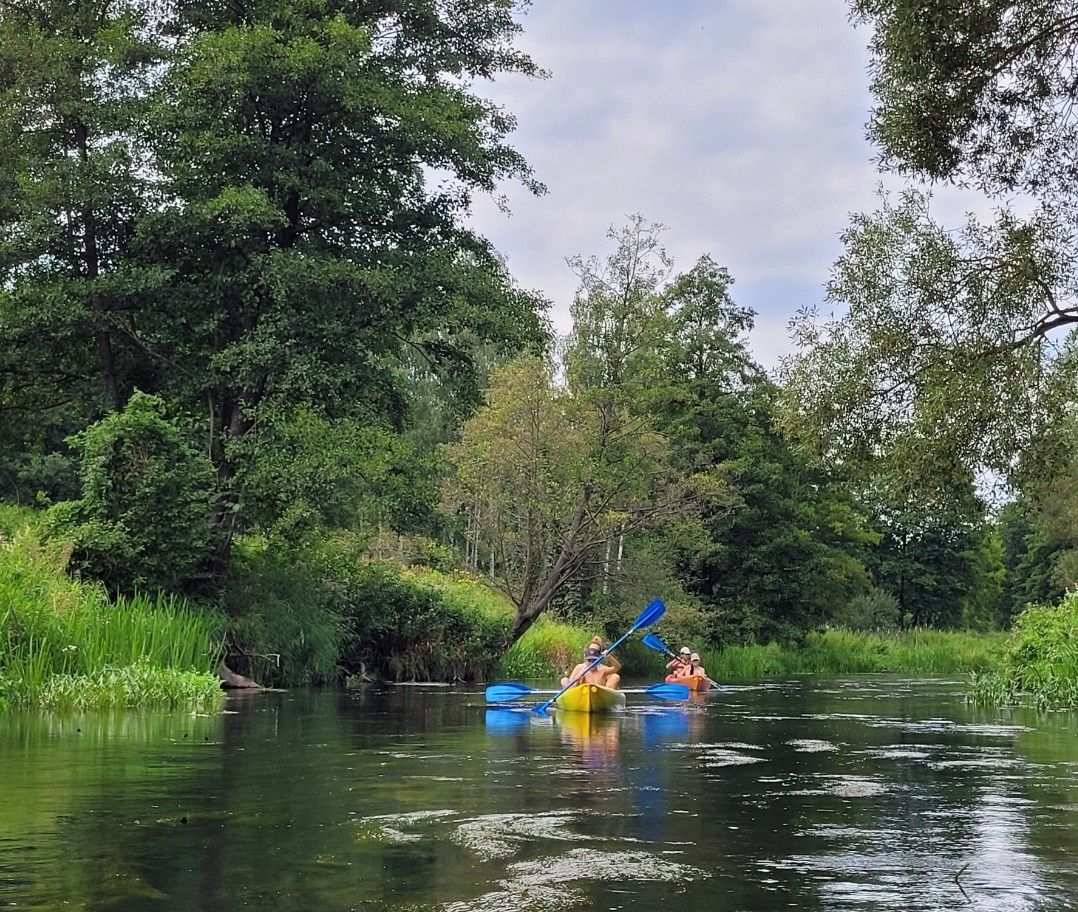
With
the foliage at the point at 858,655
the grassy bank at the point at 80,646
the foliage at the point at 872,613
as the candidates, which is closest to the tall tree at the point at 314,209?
the grassy bank at the point at 80,646

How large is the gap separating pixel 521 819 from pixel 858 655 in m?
44.9

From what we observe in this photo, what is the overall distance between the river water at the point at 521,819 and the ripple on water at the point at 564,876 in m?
0.02

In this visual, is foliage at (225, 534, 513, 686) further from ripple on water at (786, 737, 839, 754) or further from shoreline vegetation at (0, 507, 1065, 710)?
ripple on water at (786, 737, 839, 754)

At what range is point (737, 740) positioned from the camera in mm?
13602

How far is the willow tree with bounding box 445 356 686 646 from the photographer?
3105cm

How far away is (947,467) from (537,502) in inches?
631

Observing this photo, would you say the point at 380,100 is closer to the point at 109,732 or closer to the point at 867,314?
the point at 867,314

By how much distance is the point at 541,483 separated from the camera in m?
31.3

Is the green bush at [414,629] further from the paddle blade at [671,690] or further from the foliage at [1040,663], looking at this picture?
the foliage at [1040,663]

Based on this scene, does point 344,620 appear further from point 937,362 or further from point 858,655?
point 858,655

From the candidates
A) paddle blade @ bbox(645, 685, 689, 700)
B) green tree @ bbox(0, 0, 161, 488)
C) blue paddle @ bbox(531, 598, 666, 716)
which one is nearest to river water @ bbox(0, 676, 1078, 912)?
blue paddle @ bbox(531, 598, 666, 716)

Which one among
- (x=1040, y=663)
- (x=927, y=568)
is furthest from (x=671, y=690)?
(x=927, y=568)

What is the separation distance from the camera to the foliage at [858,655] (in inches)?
1743

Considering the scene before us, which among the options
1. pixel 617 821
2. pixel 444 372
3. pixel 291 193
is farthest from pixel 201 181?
pixel 617 821
